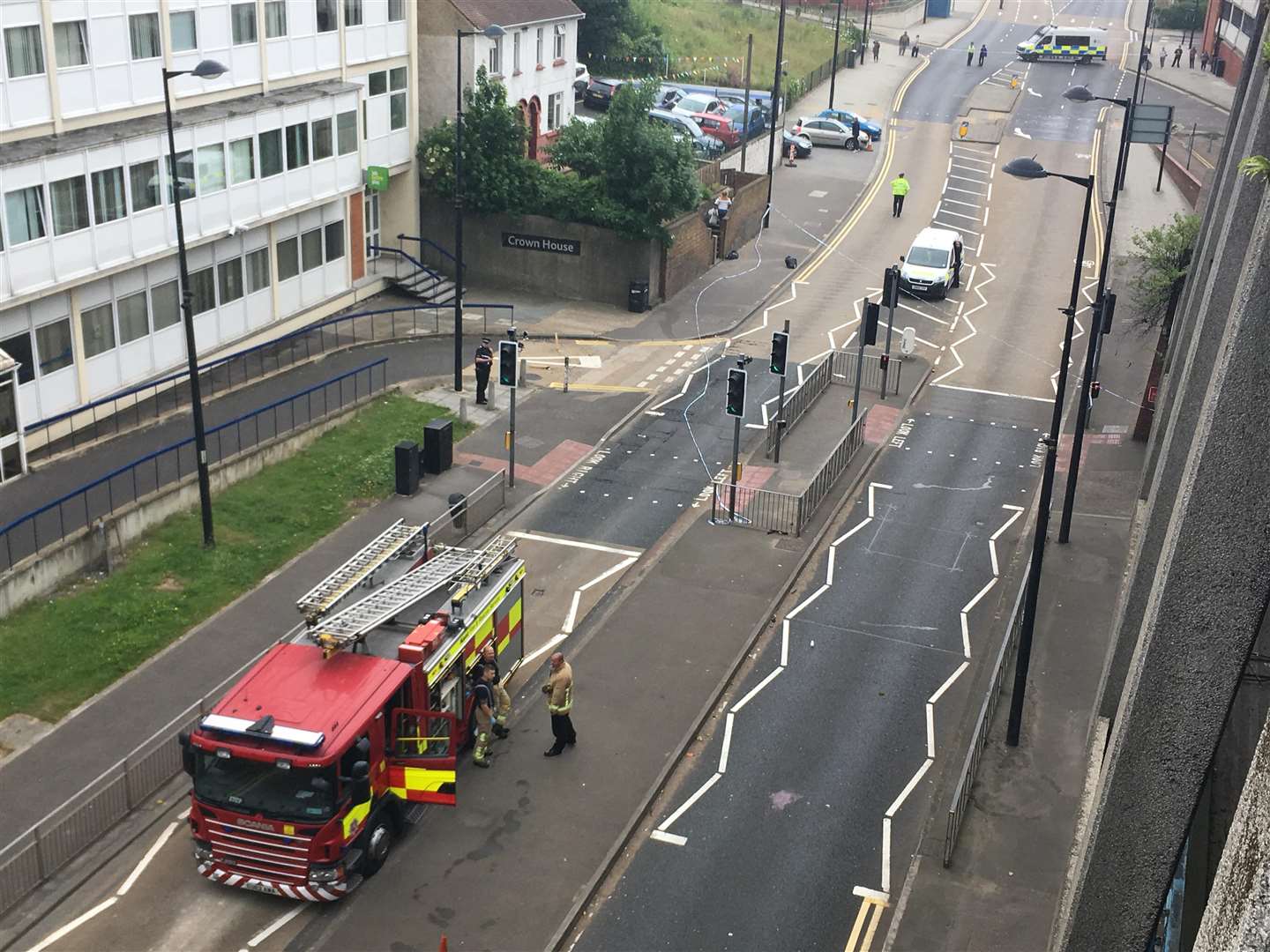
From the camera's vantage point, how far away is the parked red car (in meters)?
59.9

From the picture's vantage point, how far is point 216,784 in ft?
54.1

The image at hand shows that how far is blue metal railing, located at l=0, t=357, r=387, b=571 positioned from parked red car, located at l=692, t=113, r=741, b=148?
28.6 metres

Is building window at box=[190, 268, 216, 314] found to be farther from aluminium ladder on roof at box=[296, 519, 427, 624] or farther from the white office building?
aluminium ladder on roof at box=[296, 519, 427, 624]

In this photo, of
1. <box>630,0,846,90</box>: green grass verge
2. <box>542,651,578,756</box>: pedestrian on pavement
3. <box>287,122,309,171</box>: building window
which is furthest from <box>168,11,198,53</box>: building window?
<box>630,0,846,90</box>: green grass verge

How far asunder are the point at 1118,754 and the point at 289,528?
1836 centimetres

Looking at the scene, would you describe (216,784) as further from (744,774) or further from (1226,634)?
(1226,634)

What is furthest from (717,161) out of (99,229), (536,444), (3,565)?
(3,565)

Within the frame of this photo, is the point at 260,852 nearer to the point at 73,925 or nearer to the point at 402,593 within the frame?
the point at 73,925

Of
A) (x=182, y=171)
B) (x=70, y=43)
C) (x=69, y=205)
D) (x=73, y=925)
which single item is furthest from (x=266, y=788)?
(x=182, y=171)

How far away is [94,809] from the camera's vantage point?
18.3 metres

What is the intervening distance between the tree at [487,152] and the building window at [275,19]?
6.89 meters

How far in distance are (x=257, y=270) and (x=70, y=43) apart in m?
8.90

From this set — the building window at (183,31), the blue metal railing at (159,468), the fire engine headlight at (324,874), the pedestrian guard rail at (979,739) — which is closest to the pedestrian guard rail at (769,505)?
the pedestrian guard rail at (979,739)

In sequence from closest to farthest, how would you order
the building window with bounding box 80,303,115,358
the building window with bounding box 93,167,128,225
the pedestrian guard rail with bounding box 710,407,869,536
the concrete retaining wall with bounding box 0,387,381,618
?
1. the concrete retaining wall with bounding box 0,387,381,618
2. the pedestrian guard rail with bounding box 710,407,869,536
3. the building window with bounding box 93,167,128,225
4. the building window with bounding box 80,303,115,358
